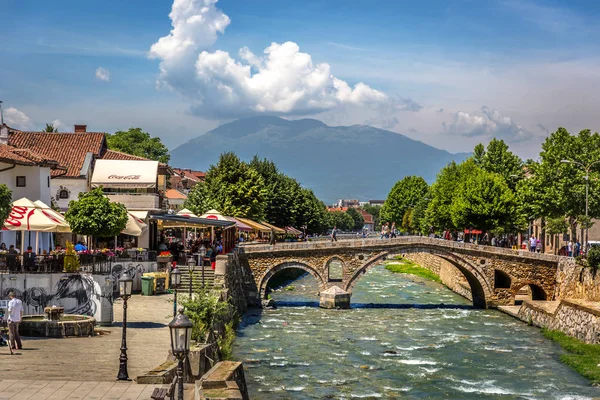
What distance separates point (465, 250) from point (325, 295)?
10.0m

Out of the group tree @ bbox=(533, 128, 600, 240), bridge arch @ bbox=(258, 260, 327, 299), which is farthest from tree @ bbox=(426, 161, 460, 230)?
bridge arch @ bbox=(258, 260, 327, 299)

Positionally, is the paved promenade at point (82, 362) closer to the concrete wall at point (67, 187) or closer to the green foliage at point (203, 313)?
the green foliage at point (203, 313)

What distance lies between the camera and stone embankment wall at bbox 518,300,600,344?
36.4 meters

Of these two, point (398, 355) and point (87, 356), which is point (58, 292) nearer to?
point (87, 356)

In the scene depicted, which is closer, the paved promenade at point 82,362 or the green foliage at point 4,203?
the paved promenade at point 82,362

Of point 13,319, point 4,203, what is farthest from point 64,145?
point 13,319

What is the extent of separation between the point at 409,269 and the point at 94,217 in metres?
55.2

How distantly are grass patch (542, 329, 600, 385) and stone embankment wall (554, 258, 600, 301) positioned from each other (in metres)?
5.08

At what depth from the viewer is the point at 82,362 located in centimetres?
2012

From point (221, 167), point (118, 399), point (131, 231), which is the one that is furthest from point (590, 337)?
point (221, 167)

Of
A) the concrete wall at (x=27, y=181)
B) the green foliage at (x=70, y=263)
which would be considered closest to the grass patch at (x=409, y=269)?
the concrete wall at (x=27, y=181)

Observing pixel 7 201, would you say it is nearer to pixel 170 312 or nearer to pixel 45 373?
→ pixel 170 312

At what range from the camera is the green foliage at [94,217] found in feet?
110

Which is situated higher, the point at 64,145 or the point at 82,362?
the point at 64,145
